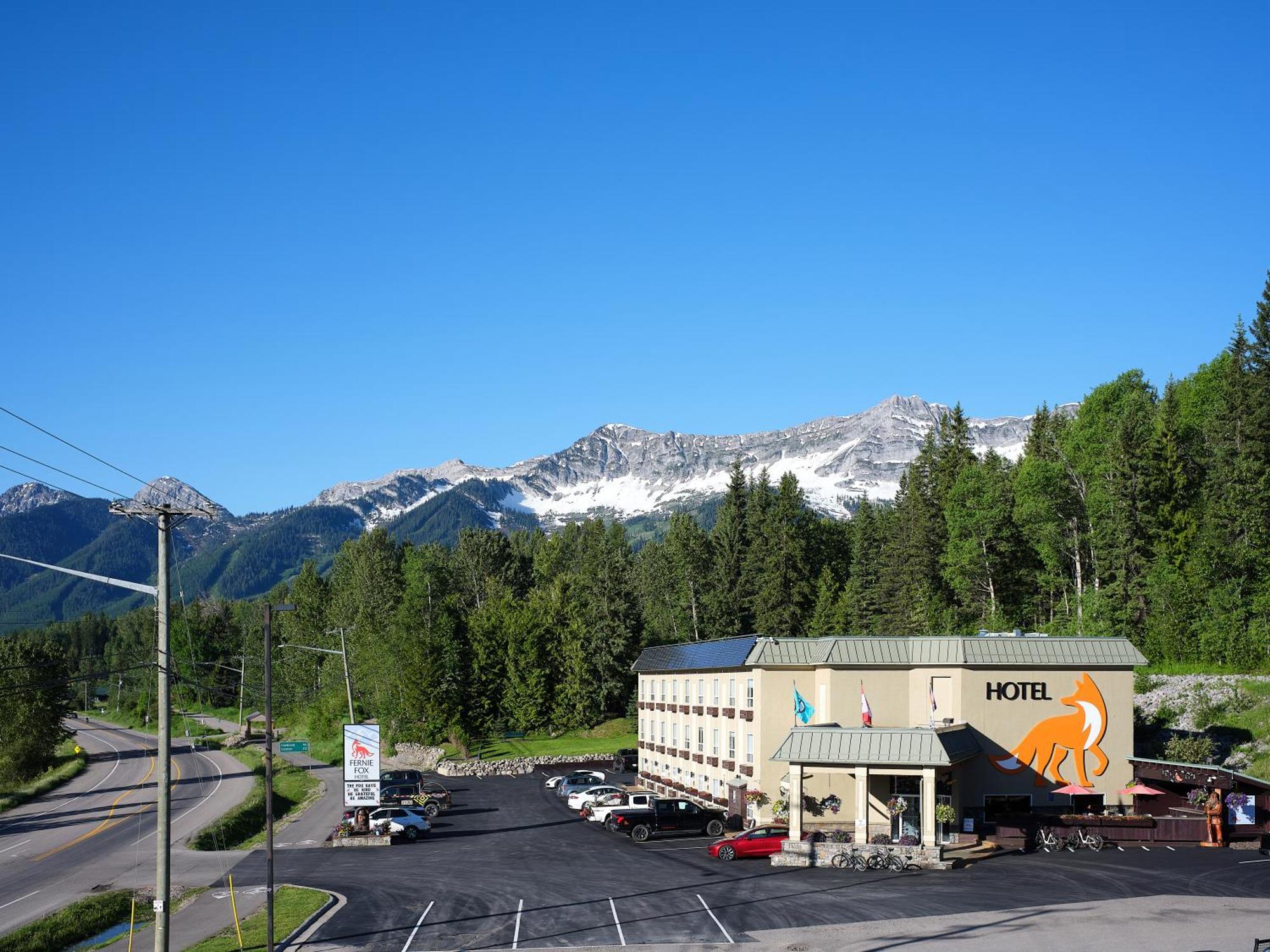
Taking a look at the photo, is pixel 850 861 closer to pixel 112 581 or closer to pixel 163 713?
pixel 163 713

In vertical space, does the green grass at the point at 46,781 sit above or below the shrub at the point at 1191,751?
below

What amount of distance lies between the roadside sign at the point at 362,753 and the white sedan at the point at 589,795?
12.8m

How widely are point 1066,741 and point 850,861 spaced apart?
549 inches

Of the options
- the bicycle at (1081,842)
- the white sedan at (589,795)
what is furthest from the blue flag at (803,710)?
the white sedan at (589,795)

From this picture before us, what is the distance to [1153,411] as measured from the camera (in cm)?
9125

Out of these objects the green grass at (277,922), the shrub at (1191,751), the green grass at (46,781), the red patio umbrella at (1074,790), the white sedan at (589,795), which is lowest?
the green grass at (46,781)

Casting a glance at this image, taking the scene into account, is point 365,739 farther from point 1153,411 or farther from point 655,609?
point 655,609

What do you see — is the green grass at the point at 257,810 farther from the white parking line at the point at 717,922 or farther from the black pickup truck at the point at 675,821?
the white parking line at the point at 717,922

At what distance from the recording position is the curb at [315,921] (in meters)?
33.0

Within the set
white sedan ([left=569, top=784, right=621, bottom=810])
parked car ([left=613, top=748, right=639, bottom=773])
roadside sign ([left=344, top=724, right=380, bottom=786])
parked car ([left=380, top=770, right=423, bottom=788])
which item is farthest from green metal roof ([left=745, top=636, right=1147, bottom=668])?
parked car ([left=613, top=748, right=639, bottom=773])

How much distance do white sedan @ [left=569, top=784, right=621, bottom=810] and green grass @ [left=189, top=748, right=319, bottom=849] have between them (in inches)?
655

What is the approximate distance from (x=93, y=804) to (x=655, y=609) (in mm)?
69495

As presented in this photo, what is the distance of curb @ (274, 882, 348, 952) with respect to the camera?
3300 centimetres

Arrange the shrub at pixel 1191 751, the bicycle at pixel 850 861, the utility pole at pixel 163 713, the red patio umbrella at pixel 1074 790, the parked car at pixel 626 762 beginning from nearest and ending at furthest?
the utility pole at pixel 163 713 → the bicycle at pixel 850 861 → the red patio umbrella at pixel 1074 790 → the shrub at pixel 1191 751 → the parked car at pixel 626 762
